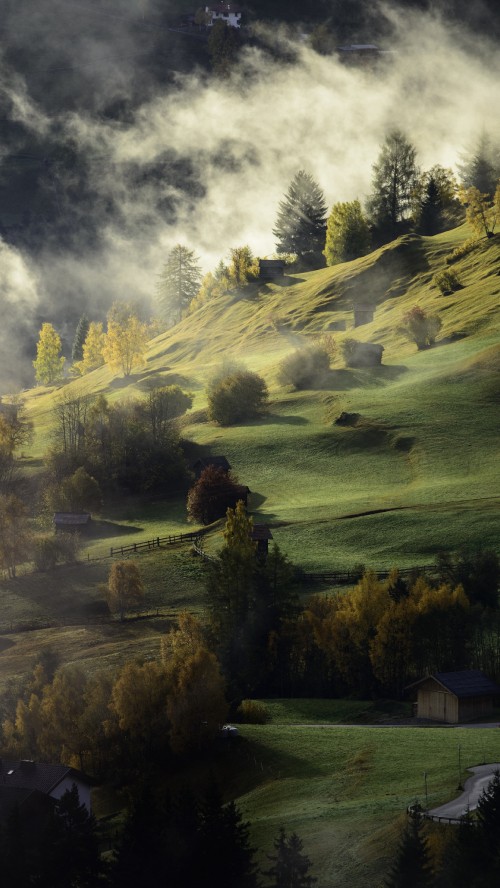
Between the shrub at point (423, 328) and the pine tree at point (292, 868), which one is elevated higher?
the shrub at point (423, 328)

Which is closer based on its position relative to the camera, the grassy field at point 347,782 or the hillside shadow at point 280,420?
the grassy field at point 347,782

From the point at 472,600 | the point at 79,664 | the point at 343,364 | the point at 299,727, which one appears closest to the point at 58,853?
the point at 299,727

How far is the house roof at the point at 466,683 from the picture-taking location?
6462cm

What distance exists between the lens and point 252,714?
223ft

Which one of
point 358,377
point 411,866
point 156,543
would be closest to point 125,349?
point 358,377

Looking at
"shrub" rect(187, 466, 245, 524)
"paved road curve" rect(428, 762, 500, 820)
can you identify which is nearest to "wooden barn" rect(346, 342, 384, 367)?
"shrub" rect(187, 466, 245, 524)

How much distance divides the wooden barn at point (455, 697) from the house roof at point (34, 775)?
18594 millimetres

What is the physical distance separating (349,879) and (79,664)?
36.9 m

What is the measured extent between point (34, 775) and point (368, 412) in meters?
75.4

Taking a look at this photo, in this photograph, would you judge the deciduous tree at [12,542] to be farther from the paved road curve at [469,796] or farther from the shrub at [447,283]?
the shrub at [447,283]

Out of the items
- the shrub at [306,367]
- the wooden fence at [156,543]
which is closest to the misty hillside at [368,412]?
the shrub at [306,367]

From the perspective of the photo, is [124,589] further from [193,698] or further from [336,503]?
[193,698]

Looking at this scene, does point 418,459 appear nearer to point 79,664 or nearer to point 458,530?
point 458,530

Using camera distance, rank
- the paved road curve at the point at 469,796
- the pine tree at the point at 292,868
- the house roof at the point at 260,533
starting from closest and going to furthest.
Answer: the pine tree at the point at 292,868 → the paved road curve at the point at 469,796 → the house roof at the point at 260,533
